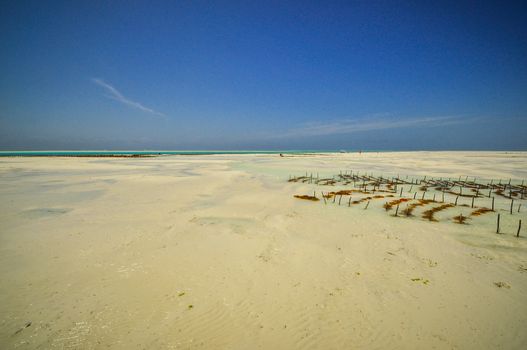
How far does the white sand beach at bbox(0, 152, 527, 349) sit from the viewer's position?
3.88 meters

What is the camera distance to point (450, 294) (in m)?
4.97

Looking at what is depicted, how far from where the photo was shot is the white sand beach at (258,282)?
153 inches

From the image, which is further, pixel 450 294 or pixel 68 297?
pixel 450 294

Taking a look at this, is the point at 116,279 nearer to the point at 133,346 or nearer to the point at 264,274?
the point at 133,346

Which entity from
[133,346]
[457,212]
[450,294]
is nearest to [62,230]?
[133,346]

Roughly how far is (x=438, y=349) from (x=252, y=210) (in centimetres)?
854

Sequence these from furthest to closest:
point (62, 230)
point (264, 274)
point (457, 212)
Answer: point (457, 212) < point (62, 230) < point (264, 274)

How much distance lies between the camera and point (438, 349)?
369 cm

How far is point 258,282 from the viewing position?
17.5ft

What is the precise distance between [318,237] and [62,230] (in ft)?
30.8

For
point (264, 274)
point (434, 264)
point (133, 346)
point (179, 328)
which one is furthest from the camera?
point (434, 264)

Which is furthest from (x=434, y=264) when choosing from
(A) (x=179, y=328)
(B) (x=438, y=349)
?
(A) (x=179, y=328)

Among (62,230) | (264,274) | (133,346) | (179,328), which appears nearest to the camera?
(133,346)

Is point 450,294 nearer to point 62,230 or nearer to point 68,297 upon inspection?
point 68,297
